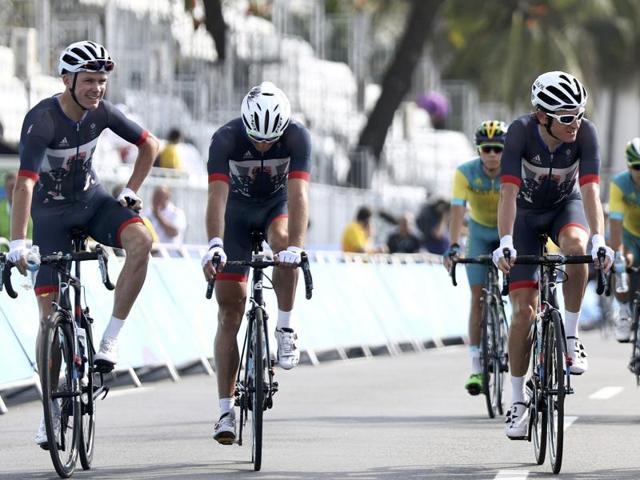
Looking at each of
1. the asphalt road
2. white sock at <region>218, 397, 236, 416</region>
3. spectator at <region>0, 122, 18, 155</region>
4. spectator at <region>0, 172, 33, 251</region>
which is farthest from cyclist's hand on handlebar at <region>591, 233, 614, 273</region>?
spectator at <region>0, 122, 18, 155</region>

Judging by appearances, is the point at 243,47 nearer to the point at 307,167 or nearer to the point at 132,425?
the point at 132,425

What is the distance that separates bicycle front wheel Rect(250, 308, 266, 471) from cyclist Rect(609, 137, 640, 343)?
4.55 meters

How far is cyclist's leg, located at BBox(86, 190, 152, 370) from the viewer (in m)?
10.3

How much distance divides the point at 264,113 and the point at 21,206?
1478 millimetres

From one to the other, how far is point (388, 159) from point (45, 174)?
1047 inches

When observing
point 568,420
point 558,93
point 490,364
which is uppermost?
point 558,93

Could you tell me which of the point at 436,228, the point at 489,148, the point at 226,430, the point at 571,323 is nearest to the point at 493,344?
the point at 489,148

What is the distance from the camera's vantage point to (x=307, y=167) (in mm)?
10891

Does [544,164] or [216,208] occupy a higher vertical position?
[544,164]

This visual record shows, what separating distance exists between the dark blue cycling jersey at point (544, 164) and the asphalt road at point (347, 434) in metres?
1.52

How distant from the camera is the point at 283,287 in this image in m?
11.1

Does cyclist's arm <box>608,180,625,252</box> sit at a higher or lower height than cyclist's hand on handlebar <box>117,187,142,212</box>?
lower

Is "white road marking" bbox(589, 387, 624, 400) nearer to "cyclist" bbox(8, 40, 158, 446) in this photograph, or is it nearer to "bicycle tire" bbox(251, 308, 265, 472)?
"bicycle tire" bbox(251, 308, 265, 472)

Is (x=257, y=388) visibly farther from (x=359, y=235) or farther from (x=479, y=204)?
(x=359, y=235)
